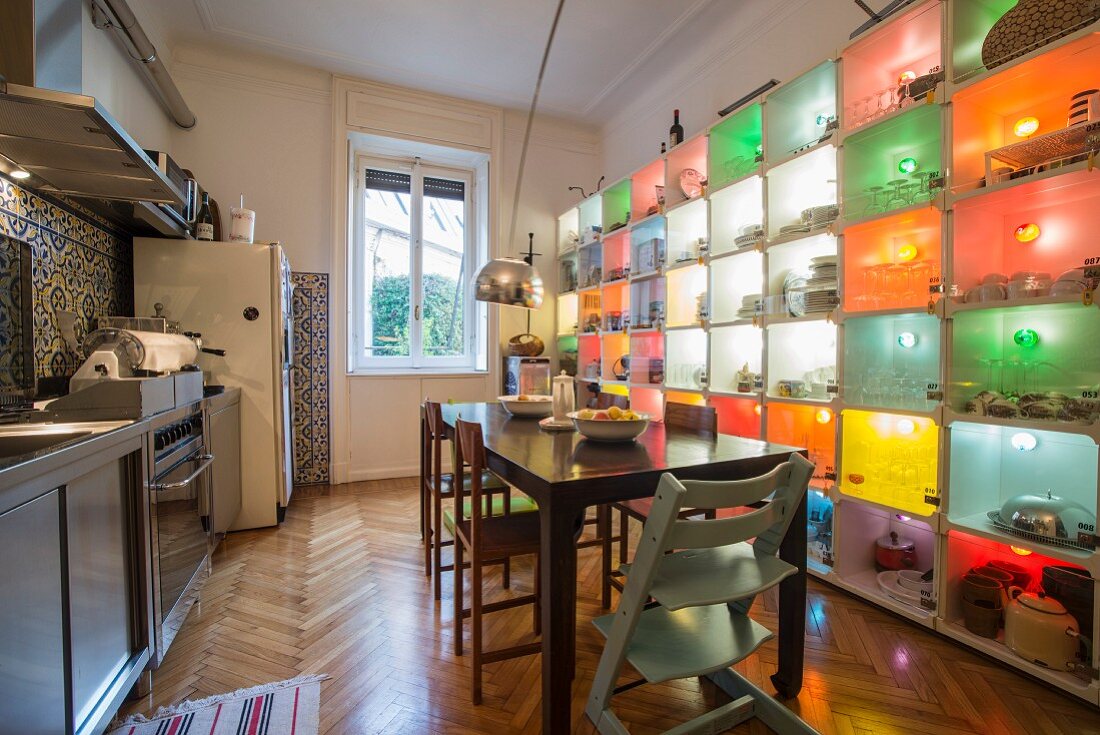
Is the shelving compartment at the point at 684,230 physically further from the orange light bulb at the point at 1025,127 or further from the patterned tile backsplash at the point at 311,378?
the patterned tile backsplash at the point at 311,378

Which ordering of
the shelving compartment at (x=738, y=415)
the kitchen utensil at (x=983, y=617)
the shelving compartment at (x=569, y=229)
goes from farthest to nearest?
the shelving compartment at (x=569, y=229), the shelving compartment at (x=738, y=415), the kitchen utensil at (x=983, y=617)

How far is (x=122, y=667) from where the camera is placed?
5.05 feet

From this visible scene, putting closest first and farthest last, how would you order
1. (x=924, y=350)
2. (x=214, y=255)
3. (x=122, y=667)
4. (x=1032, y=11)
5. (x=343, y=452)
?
(x=122, y=667)
(x=1032, y=11)
(x=924, y=350)
(x=214, y=255)
(x=343, y=452)

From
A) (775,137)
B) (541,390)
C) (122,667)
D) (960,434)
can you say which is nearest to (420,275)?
(541,390)

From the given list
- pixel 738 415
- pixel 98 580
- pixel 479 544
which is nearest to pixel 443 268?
pixel 738 415

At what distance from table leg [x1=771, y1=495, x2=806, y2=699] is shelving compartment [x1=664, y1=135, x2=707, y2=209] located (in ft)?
8.24

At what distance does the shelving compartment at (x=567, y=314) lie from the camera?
17.0ft

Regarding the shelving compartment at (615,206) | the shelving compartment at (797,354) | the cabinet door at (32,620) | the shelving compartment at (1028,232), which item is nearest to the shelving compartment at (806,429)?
the shelving compartment at (797,354)

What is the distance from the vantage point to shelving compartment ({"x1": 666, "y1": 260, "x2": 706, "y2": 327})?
12.1 feet

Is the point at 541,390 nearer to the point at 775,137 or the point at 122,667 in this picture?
the point at 775,137

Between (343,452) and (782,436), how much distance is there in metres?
3.58

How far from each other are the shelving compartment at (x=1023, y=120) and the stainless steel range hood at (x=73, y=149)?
3.05 m

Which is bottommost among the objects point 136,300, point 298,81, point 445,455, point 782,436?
point 445,455

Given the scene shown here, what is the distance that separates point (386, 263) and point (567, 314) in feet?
6.12
